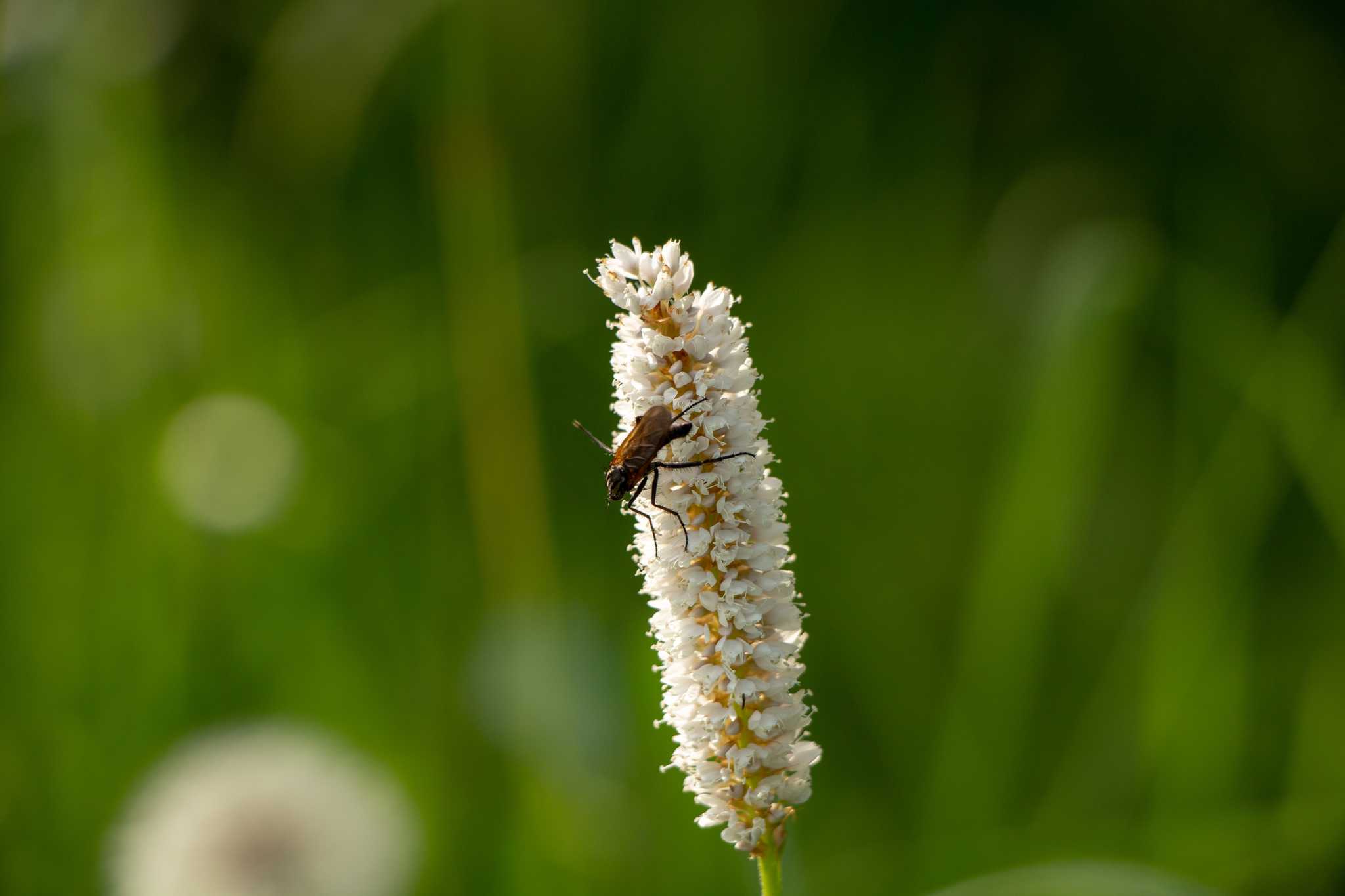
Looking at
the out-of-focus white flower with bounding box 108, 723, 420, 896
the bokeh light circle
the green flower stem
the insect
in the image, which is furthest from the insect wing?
the bokeh light circle

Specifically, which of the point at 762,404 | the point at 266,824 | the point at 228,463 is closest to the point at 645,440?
the point at 266,824

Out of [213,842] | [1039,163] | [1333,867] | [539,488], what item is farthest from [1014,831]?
[1039,163]

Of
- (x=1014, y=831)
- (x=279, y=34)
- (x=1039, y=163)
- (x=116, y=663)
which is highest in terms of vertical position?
(x=279, y=34)

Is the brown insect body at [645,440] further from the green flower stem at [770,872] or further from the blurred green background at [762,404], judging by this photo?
the blurred green background at [762,404]

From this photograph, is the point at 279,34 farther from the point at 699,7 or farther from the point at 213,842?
the point at 213,842

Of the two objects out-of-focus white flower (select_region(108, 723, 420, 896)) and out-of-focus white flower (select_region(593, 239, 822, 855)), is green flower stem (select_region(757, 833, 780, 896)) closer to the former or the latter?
out-of-focus white flower (select_region(593, 239, 822, 855))

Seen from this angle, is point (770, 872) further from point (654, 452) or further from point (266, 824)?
point (266, 824)
